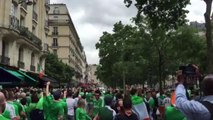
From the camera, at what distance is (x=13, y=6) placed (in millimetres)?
35375

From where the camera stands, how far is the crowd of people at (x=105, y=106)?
4.65 m

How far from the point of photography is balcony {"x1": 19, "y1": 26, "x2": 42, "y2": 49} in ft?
123

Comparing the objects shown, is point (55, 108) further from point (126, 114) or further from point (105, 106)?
point (126, 114)

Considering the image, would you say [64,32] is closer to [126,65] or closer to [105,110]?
[126,65]

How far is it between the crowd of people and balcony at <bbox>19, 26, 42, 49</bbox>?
60.8ft

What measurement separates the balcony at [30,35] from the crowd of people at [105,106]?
18531mm

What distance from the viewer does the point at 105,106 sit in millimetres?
8703

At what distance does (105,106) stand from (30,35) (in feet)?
111

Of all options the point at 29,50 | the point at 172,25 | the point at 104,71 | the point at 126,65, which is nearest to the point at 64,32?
the point at 104,71

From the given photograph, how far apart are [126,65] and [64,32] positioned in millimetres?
47959

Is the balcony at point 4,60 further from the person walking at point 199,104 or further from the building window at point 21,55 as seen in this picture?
the person walking at point 199,104

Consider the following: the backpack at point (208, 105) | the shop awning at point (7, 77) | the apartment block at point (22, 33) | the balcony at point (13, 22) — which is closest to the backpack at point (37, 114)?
the shop awning at point (7, 77)

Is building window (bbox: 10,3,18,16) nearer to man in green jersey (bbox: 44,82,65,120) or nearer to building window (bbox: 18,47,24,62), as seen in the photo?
building window (bbox: 18,47,24,62)

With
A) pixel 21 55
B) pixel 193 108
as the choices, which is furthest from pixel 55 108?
pixel 21 55
